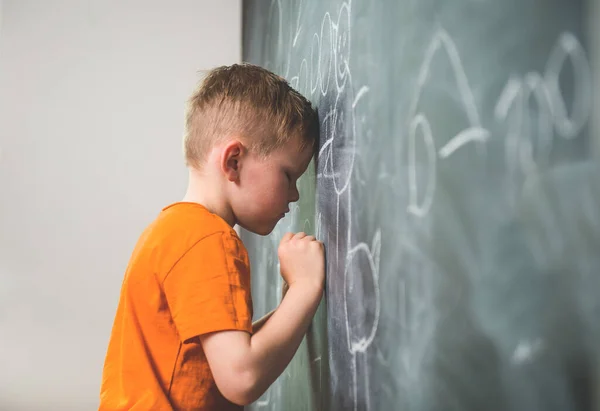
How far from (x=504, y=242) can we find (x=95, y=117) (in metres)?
1.93

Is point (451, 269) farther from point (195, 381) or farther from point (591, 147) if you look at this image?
point (195, 381)

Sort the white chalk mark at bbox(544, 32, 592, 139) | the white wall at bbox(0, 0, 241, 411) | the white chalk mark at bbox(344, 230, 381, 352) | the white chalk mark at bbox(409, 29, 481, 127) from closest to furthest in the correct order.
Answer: the white chalk mark at bbox(544, 32, 592, 139) < the white chalk mark at bbox(409, 29, 481, 127) < the white chalk mark at bbox(344, 230, 381, 352) < the white wall at bbox(0, 0, 241, 411)

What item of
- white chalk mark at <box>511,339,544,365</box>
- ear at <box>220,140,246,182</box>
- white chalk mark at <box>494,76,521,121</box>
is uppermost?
ear at <box>220,140,246,182</box>

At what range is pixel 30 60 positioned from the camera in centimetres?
204

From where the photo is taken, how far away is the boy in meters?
0.69

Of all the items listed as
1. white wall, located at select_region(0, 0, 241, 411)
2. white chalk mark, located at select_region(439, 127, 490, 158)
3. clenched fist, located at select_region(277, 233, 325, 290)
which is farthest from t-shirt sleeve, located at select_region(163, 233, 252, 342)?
white wall, located at select_region(0, 0, 241, 411)

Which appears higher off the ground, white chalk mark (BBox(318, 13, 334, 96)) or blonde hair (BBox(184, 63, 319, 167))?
white chalk mark (BBox(318, 13, 334, 96))

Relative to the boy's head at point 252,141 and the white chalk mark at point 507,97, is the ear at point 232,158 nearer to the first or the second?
the boy's head at point 252,141

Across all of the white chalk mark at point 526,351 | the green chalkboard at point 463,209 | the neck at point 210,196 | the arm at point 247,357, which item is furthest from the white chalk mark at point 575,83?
the neck at point 210,196

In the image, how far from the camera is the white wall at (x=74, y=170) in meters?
1.99

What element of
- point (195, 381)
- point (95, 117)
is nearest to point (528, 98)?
point (195, 381)

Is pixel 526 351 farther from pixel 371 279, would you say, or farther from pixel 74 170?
pixel 74 170

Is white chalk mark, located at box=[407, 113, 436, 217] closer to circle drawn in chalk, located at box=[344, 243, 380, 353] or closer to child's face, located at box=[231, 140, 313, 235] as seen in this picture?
circle drawn in chalk, located at box=[344, 243, 380, 353]

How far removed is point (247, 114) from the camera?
0.84m
